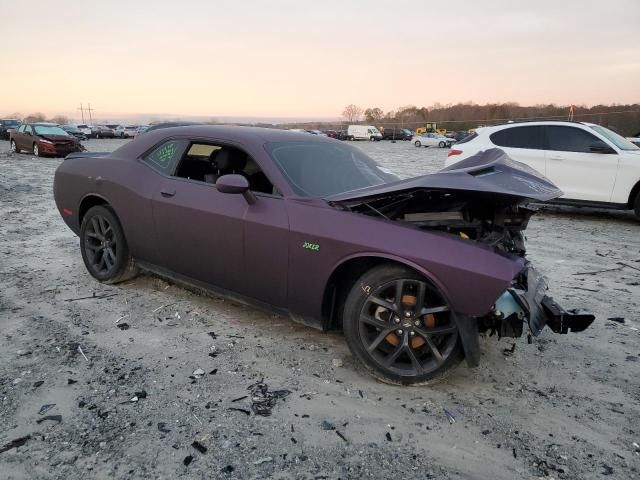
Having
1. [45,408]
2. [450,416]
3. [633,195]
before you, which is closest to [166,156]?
[45,408]

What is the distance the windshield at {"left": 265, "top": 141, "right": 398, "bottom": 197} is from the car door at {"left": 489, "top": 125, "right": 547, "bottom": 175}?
17.2 feet

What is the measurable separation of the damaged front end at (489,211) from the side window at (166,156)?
1636 millimetres

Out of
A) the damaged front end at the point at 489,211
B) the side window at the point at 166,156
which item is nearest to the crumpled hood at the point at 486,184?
the damaged front end at the point at 489,211

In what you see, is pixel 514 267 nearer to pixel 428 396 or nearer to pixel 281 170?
pixel 428 396

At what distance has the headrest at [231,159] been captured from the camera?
13.1 feet

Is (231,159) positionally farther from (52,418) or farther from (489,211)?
(52,418)

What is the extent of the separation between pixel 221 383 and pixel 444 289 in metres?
1.49

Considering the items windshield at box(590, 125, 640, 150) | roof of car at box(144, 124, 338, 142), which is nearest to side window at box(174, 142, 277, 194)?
roof of car at box(144, 124, 338, 142)

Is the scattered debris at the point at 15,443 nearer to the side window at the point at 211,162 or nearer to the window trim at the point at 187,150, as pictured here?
the window trim at the point at 187,150

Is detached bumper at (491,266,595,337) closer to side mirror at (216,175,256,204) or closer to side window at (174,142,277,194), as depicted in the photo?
side mirror at (216,175,256,204)

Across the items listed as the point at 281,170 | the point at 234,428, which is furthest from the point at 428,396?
the point at 281,170

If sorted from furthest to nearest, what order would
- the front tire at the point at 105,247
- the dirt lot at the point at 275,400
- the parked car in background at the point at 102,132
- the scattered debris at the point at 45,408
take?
the parked car in background at the point at 102,132 < the front tire at the point at 105,247 < the scattered debris at the point at 45,408 < the dirt lot at the point at 275,400

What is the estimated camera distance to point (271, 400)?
290 centimetres

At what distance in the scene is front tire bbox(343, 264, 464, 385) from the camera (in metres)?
2.95
